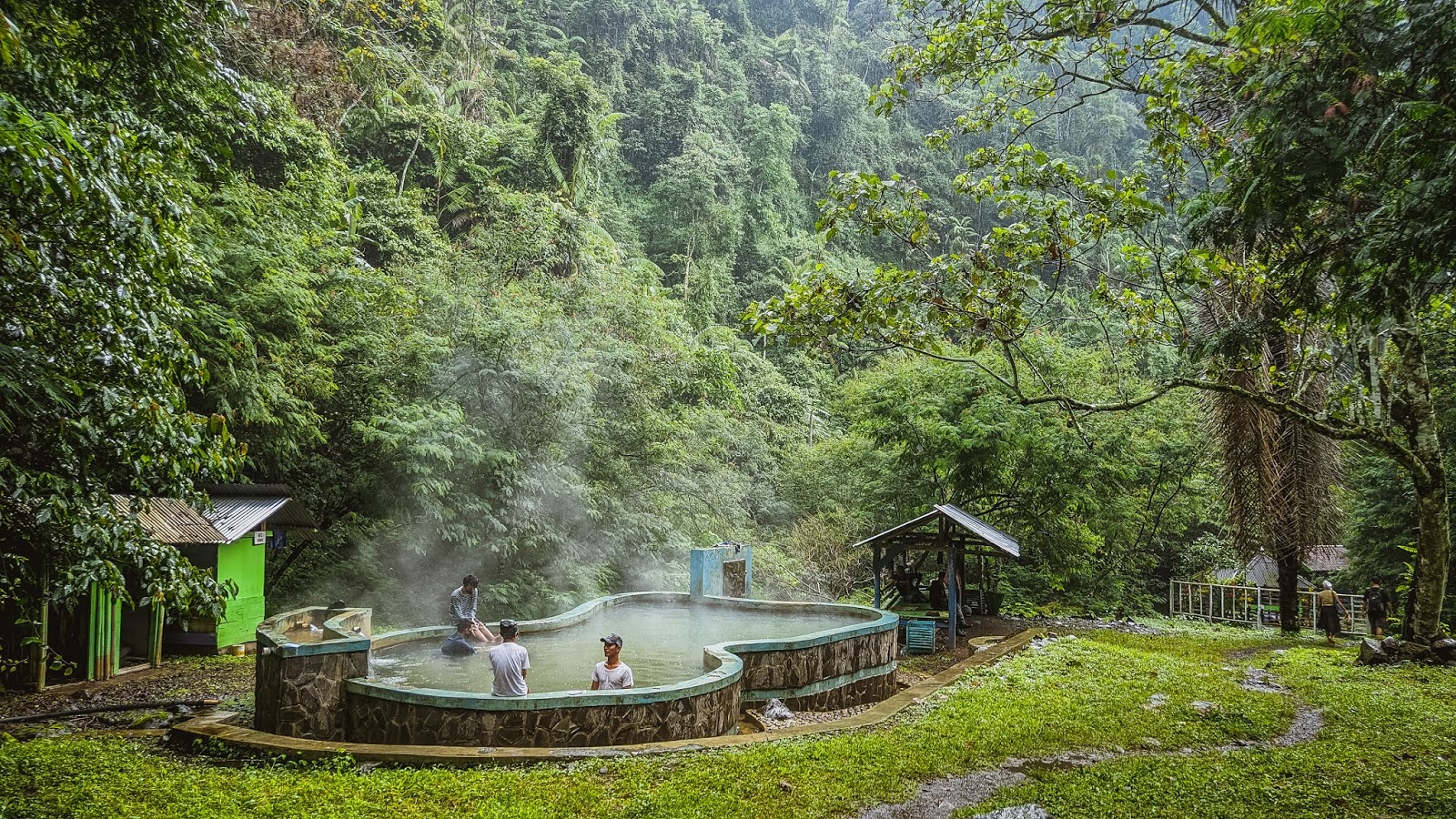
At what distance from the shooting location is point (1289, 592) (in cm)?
1614

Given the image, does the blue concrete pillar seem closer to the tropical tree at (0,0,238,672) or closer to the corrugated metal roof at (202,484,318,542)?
the corrugated metal roof at (202,484,318,542)

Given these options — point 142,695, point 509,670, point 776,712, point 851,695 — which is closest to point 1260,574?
point 851,695

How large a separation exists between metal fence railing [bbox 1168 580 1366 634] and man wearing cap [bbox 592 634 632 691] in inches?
673

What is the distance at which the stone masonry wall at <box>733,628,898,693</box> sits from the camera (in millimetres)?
8984

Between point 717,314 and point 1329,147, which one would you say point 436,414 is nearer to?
point 1329,147

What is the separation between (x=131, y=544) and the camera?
4.97 meters

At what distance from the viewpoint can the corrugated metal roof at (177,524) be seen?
10.1 meters

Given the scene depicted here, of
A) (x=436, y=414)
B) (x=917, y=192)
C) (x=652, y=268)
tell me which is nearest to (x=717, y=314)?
(x=652, y=268)

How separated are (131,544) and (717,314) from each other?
28260 mm

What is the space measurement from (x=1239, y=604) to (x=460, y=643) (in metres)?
20.1

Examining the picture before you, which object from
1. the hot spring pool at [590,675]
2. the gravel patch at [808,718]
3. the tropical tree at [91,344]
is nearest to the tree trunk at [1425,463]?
the hot spring pool at [590,675]

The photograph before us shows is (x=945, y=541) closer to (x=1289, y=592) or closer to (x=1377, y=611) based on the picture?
(x=1289, y=592)

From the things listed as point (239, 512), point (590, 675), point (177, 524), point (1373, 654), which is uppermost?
point (239, 512)

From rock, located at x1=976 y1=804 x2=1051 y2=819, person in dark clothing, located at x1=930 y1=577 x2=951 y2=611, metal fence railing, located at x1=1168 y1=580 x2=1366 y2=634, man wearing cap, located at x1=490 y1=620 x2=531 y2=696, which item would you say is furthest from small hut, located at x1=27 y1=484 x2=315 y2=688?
metal fence railing, located at x1=1168 y1=580 x2=1366 y2=634
